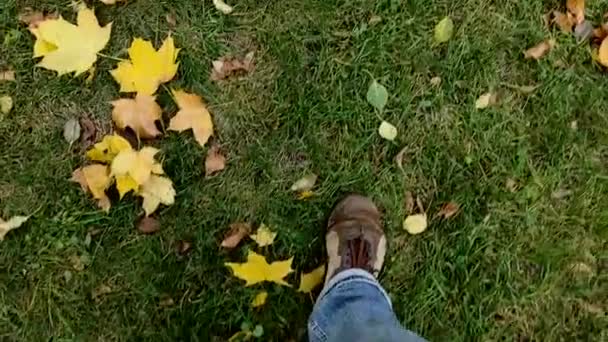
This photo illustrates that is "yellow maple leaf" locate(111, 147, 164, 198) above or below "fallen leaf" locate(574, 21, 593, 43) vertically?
below

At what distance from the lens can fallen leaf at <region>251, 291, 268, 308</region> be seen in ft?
8.86

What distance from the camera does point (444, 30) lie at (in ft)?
9.11

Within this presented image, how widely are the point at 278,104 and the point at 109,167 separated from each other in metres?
0.51

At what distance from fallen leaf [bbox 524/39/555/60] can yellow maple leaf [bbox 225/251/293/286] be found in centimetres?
91

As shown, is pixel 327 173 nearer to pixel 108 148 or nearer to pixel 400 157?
pixel 400 157

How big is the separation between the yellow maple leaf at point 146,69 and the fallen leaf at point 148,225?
0.36m

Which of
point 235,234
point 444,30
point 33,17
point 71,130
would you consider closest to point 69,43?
point 33,17

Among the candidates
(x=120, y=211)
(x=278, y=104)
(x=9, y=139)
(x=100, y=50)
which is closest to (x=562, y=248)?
(x=278, y=104)

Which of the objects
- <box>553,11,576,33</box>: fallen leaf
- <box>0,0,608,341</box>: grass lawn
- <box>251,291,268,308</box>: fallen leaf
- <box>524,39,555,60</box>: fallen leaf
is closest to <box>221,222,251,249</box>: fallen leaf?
<box>0,0,608,341</box>: grass lawn

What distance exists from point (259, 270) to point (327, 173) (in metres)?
0.34

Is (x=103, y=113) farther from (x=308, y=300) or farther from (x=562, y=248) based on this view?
(x=562, y=248)

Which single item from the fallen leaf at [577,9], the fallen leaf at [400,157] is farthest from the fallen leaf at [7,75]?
the fallen leaf at [577,9]

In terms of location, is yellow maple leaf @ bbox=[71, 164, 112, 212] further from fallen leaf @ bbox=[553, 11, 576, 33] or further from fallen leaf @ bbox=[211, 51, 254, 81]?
fallen leaf @ bbox=[553, 11, 576, 33]

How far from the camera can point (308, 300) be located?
2727 mm
